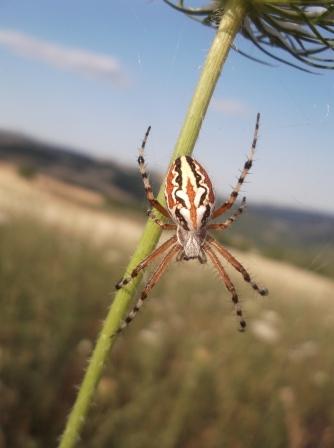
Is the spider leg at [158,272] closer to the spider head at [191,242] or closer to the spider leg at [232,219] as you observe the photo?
the spider head at [191,242]

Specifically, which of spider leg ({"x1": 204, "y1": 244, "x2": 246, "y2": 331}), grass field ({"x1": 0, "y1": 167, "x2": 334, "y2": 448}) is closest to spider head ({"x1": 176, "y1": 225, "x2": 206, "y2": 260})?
spider leg ({"x1": 204, "y1": 244, "x2": 246, "y2": 331})

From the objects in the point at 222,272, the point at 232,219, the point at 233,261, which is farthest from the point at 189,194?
the point at 222,272

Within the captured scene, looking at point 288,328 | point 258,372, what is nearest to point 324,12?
point 258,372

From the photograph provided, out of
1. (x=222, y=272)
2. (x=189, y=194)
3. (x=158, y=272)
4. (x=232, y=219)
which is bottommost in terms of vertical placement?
(x=158, y=272)

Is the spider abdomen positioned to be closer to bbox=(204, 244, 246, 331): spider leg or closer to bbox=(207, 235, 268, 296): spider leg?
bbox=(207, 235, 268, 296): spider leg

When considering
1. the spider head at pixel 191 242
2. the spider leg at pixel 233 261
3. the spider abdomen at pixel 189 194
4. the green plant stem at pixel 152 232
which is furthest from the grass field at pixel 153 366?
the green plant stem at pixel 152 232

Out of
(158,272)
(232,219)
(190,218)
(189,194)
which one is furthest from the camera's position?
(158,272)

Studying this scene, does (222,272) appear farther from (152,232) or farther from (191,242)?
(152,232)
